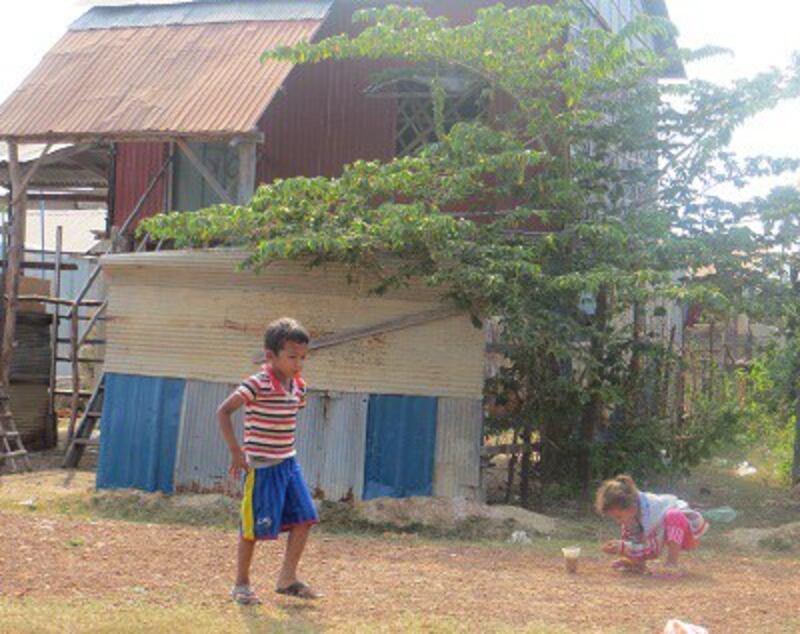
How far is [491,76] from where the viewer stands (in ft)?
39.3

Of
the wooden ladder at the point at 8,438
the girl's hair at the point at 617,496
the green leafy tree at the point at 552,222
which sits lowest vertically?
the wooden ladder at the point at 8,438

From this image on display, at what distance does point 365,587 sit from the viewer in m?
7.06

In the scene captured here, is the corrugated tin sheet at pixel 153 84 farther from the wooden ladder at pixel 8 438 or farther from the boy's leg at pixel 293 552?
the boy's leg at pixel 293 552

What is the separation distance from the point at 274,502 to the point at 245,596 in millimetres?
531

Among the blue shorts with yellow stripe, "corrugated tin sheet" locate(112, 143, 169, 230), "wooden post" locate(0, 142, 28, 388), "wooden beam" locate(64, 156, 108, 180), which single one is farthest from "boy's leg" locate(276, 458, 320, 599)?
"wooden beam" locate(64, 156, 108, 180)

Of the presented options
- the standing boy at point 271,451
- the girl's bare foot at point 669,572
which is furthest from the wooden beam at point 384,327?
the standing boy at point 271,451

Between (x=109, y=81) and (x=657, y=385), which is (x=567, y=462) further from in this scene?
(x=109, y=81)

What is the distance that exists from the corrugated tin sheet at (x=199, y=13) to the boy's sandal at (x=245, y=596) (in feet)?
33.9

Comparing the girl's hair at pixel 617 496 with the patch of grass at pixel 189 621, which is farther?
the girl's hair at pixel 617 496

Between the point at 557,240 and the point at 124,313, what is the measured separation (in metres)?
4.39

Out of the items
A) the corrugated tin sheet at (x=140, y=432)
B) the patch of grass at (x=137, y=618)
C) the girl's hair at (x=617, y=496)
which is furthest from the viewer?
the corrugated tin sheet at (x=140, y=432)

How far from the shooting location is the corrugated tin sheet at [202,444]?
11211mm

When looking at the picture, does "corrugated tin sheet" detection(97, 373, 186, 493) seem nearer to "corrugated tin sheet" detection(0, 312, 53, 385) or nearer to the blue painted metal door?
the blue painted metal door

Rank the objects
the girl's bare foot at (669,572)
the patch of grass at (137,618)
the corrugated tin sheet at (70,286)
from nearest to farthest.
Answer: the patch of grass at (137,618) < the girl's bare foot at (669,572) < the corrugated tin sheet at (70,286)
